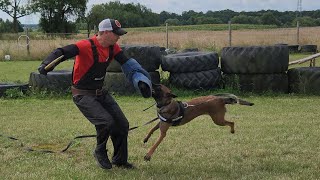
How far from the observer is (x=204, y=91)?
11508mm

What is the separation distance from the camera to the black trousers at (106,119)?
514 centimetres

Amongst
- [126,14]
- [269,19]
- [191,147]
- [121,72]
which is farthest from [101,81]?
[126,14]

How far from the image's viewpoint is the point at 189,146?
20.9 ft

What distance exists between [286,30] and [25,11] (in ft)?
112

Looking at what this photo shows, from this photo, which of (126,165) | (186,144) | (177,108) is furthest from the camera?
(186,144)

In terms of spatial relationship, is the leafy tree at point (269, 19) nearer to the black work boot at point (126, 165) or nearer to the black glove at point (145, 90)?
the black work boot at point (126, 165)

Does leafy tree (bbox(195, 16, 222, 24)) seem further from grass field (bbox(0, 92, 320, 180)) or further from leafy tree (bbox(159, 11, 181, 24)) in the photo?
grass field (bbox(0, 92, 320, 180))

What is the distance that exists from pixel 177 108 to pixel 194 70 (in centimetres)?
633

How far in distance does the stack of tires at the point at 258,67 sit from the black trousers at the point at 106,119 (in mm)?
6542

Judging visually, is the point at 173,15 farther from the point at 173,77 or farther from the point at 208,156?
the point at 208,156

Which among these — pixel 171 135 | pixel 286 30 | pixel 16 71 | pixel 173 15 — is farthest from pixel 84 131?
pixel 173 15

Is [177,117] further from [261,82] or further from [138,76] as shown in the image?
[261,82]

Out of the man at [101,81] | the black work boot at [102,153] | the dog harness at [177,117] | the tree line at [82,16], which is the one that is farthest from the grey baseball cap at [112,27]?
the tree line at [82,16]

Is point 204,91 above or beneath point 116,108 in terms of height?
beneath
